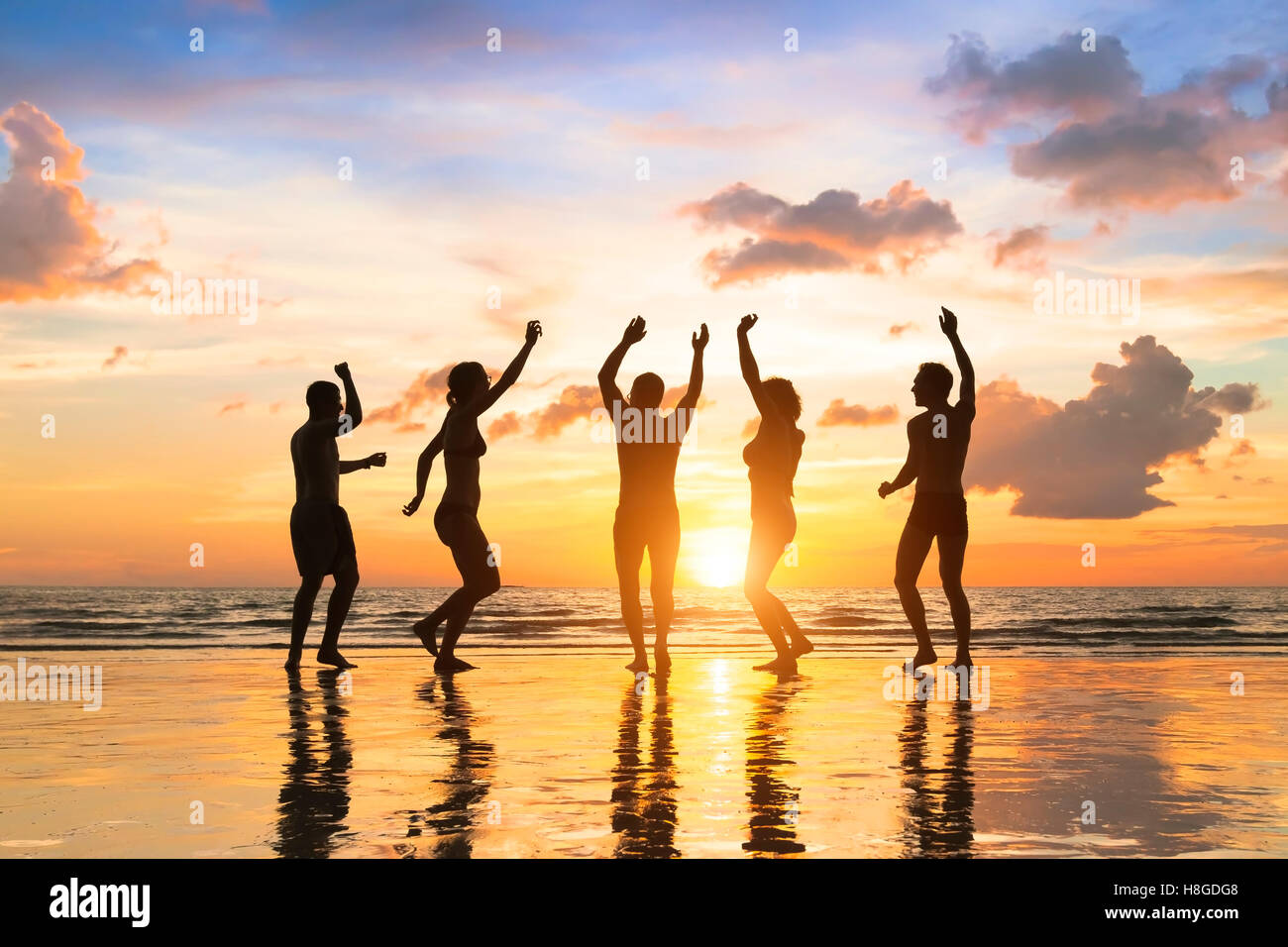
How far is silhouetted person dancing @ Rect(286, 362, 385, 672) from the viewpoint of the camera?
993 centimetres

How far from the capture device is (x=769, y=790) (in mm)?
4410

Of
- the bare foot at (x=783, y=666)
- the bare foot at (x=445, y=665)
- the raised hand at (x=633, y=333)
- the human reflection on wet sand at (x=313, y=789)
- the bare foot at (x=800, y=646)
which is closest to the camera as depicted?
the human reflection on wet sand at (x=313, y=789)

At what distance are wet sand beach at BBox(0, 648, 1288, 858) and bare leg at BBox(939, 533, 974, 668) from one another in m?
0.59

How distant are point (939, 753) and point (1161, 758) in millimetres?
1056

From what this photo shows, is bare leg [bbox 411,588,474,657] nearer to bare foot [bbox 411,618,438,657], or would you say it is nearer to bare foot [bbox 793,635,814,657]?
bare foot [bbox 411,618,438,657]

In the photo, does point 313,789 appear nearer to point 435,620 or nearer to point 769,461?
point 435,620

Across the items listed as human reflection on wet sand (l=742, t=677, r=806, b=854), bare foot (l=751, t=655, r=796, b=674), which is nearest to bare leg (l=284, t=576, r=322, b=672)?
bare foot (l=751, t=655, r=796, b=674)

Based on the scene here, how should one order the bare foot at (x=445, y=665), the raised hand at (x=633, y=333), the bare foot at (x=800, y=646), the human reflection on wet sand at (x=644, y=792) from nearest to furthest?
the human reflection on wet sand at (x=644, y=792), the raised hand at (x=633, y=333), the bare foot at (x=445, y=665), the bare foot at (x=800, y=646)

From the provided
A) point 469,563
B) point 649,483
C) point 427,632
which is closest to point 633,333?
point 649,483

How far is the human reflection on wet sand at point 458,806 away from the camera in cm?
350

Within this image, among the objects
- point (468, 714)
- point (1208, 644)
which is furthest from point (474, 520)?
point (1208, 644)

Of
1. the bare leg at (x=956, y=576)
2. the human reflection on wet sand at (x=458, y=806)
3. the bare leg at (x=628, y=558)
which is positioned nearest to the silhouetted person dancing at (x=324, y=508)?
the bare leg at (x=628, y=558)

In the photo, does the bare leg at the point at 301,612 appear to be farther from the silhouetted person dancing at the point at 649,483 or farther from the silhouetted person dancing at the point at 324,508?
the silhouetted person dancing at the point at 649,483

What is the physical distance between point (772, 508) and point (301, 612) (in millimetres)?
4249
